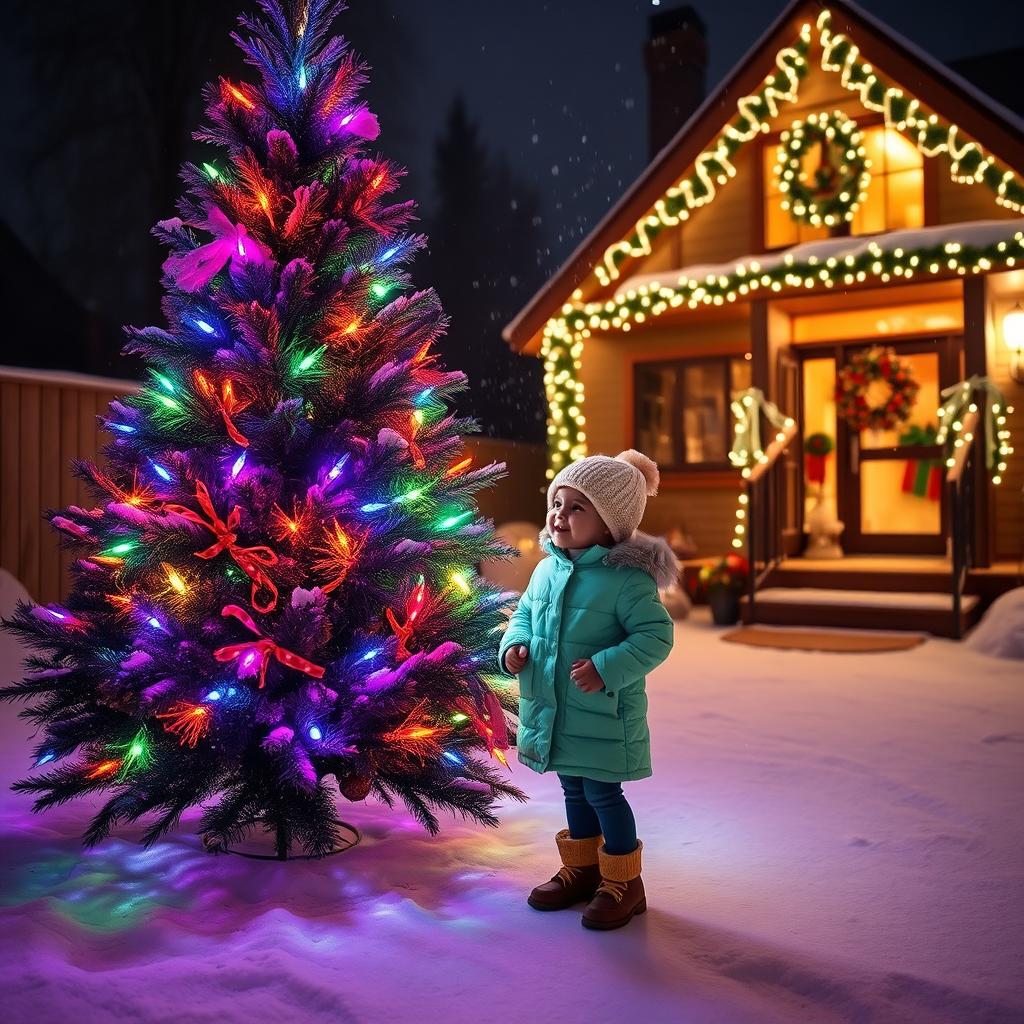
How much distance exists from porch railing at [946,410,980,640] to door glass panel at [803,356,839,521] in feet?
6.74

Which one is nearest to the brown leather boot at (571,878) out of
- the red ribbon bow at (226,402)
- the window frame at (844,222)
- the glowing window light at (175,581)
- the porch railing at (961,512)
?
the glowing window light at (175,581)

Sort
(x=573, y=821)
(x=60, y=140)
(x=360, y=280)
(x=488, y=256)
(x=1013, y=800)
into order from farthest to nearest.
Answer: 1. (x=488, y=256)
2. (x=60, y=140)
3. (x=1013, y=800)
4. (x=360, y=280)
5. (x=573, y=821)

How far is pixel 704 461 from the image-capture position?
1195cm

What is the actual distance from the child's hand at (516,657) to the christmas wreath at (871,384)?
8.47 meters

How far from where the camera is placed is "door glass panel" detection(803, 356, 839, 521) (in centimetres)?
1105

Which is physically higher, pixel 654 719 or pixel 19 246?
pixel 19 246

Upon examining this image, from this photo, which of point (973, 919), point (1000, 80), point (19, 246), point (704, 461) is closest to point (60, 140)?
point (19, 246)

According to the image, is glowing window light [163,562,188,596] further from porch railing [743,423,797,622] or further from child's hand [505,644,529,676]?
porch railing [743,423,797,622]

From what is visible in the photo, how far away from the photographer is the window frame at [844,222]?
9938 mm

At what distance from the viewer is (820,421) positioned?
1123 cm

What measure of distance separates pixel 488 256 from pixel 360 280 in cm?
2634

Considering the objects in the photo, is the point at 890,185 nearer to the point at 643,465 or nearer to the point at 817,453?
A: the point at 817,453

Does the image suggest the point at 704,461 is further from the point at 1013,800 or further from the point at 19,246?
the point at 19,246

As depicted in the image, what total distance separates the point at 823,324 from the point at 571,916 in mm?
9577
